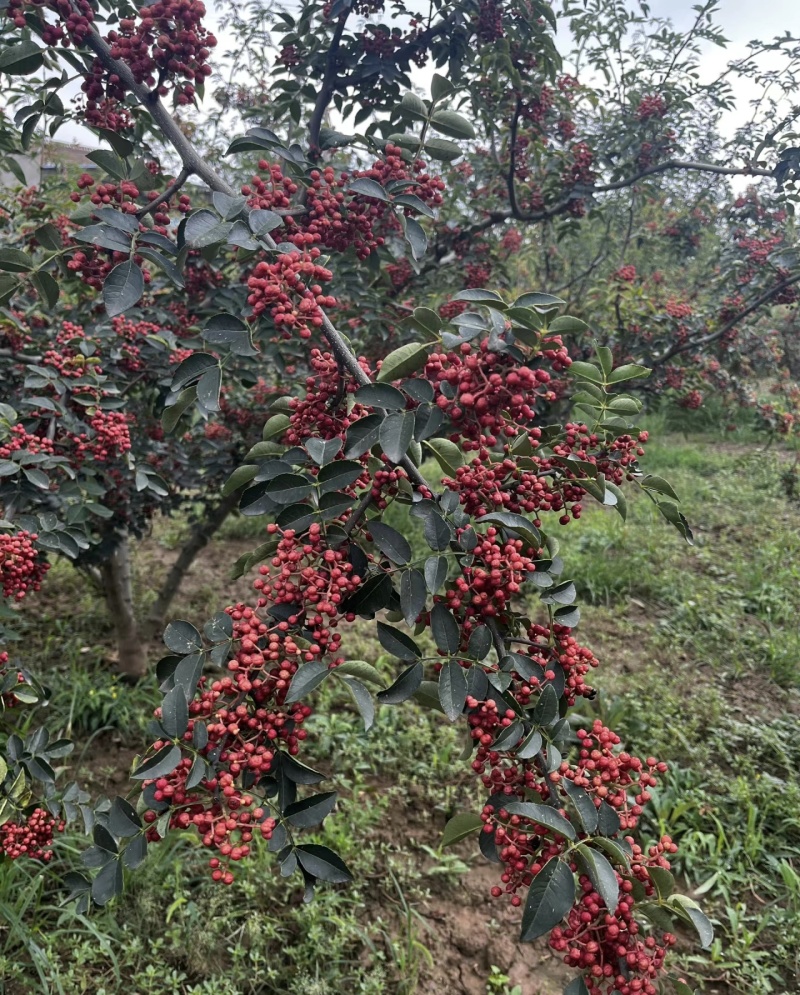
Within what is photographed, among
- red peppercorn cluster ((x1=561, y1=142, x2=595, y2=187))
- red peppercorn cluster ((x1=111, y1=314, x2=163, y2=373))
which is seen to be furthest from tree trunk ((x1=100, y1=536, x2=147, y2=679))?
red peppercorn cluster ((x1=561, y1=142, x2=595, y2=187))

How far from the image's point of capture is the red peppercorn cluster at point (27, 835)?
1269mm

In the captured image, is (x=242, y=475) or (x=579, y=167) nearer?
(x=242, y=475)

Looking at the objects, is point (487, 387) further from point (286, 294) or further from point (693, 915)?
point (693, 915)

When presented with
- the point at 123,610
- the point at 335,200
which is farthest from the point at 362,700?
the point at 123,610

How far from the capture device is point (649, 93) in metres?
3.51

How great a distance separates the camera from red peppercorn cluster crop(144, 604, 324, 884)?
0.85 metres

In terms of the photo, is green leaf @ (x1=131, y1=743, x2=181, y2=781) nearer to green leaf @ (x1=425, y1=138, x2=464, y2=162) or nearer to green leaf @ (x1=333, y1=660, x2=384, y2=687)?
green leaf @ (x1=333, y1=660, x2=384, y2=687)

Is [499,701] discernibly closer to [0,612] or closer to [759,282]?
[0,612]

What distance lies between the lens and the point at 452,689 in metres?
0.93

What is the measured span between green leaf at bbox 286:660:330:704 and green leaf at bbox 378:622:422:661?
16 cm

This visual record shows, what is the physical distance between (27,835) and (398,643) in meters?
0.93

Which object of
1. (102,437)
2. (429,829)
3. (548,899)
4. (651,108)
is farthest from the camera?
(651,108)

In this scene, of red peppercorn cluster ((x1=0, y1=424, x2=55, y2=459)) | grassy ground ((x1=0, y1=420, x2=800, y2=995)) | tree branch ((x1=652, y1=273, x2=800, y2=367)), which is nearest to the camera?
red peppercorn cluster ((x1=0, y1=424, x2=55, y2=459))

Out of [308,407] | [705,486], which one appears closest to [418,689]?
[308,407]
